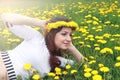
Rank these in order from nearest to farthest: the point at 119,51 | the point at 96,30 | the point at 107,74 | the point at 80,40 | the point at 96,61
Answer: the point at 107,74 → the point at 96,61 → the point at 119,51 → the point at 80,40 → the point at 96,30

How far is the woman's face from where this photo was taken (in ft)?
13.6

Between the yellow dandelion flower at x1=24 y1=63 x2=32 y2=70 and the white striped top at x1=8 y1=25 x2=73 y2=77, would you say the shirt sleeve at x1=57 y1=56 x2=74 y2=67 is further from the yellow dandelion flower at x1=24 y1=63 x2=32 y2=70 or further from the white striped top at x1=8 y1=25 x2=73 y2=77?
the yellow dandelion flower at x1=24 y1=63 x2=32 y2=70

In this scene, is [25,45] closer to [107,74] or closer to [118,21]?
[107,74]

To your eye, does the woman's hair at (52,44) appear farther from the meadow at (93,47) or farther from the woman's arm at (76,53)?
the woman's arm at (76,53)

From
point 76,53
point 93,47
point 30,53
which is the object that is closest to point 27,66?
point 30,53

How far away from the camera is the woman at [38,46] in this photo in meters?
4.15

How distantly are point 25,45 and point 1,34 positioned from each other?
192cm

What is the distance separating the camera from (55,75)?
409 centimetres

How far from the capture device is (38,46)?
13.9ft

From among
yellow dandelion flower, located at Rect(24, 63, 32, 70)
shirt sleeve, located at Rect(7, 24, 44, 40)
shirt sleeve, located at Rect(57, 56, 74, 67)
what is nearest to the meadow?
shirt sleeve, located at Rect(57, 56, 74, 67)

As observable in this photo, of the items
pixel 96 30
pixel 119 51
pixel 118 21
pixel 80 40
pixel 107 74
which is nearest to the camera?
pixel 107 74

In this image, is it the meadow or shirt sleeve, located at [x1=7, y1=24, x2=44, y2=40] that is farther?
shirt sleeve, located at [x1=7, y1=24, x2=44, y2=40]

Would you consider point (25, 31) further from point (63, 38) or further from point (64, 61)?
point (64, 61)

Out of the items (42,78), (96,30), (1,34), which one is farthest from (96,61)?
(1,34)
